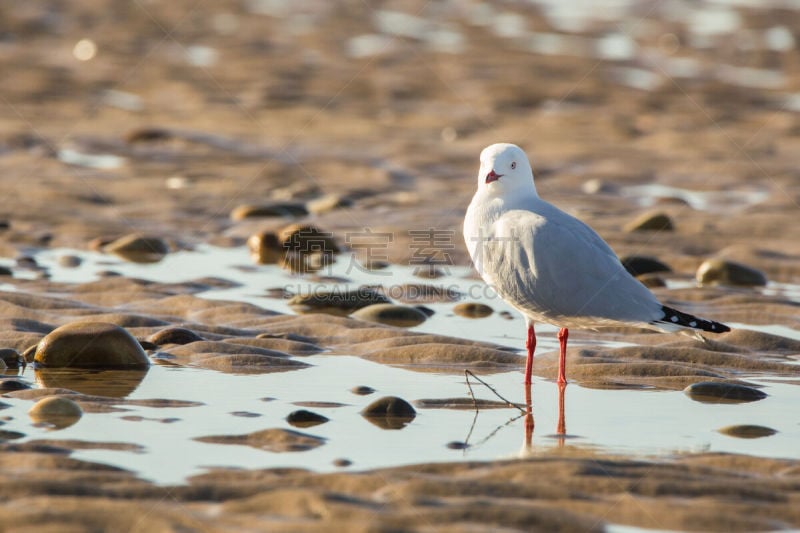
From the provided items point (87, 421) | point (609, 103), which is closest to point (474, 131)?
point (609, 103)

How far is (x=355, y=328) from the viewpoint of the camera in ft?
25.4

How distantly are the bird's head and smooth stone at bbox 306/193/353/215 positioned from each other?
497cm

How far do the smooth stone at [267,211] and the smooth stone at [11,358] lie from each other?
510cm

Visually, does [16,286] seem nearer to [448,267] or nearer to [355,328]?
[355,328]

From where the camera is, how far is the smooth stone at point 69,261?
9.59 m

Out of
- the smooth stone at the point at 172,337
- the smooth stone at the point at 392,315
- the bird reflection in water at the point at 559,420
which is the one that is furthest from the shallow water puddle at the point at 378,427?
the smooth stone at the point at 392,315

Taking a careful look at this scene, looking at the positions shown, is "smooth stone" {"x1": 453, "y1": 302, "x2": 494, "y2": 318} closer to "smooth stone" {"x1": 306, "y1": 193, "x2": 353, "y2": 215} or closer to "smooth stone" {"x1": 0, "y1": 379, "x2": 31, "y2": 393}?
"smooth stone" {"x1": 0, "y1": 379, "x2": 31, "y2": 393}

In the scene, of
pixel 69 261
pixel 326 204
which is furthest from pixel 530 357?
pixel 326 204

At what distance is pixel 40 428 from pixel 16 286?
3.64 m

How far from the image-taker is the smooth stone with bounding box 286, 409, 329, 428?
566 centimetres

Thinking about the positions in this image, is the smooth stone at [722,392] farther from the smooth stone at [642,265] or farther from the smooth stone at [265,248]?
the smooth stone at [265,248]

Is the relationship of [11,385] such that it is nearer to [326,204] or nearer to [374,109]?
[326,204]

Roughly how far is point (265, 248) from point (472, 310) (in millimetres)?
2577

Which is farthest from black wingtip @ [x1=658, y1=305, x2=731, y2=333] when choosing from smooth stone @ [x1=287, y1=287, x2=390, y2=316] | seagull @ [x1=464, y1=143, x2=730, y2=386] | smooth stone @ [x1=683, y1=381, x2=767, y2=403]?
smooth stone @ [x1=287, y1=287, x2=390, y2=316]
